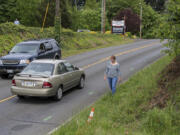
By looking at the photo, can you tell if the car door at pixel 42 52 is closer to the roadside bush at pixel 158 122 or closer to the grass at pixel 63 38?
the grass at pixel 63 38

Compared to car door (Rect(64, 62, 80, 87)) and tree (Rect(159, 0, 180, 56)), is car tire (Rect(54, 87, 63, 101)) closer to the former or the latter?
car door (Rect(64, 62, 80, 87))

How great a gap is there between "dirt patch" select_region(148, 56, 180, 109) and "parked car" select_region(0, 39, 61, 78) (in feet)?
27.4

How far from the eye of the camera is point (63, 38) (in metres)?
37.1

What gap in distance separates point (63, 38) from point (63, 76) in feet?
83.1

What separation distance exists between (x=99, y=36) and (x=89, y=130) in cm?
4004

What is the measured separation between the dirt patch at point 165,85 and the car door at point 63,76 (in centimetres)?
381

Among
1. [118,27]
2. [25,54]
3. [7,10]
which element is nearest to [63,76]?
[25,54]

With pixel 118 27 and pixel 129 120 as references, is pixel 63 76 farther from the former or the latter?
pixel 118 27

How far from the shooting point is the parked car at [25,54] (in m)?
16.6

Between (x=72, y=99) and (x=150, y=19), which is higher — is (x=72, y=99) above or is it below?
below

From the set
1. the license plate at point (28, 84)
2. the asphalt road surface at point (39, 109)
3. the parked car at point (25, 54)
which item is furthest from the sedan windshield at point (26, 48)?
the license plate at point (28, 84)

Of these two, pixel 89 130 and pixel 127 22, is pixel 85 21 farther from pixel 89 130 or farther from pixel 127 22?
pixel 89 130

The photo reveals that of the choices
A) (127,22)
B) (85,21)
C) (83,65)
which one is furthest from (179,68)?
(85,21)

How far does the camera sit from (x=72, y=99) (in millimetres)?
12258
